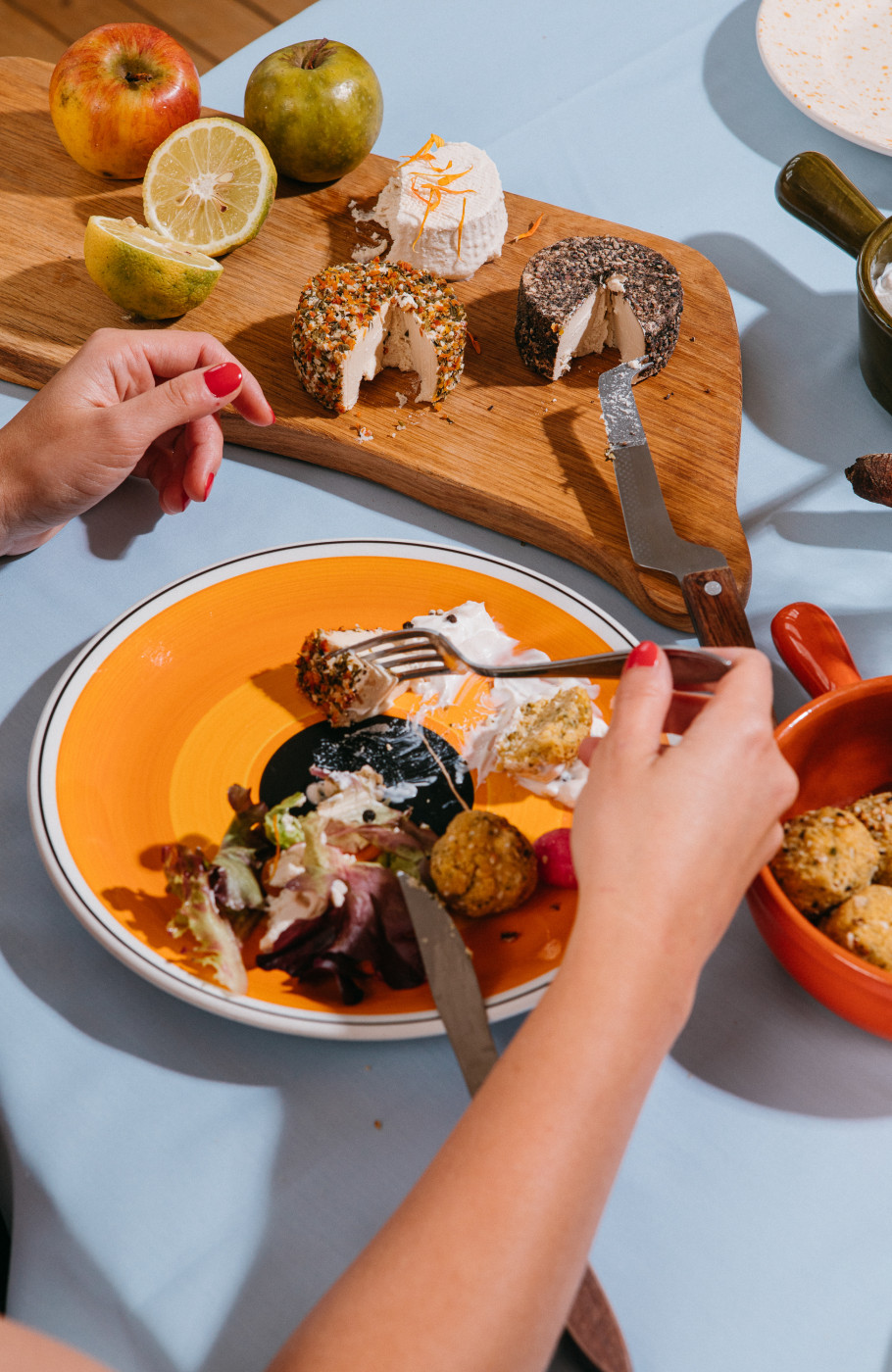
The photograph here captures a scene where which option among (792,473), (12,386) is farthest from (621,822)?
(12,386)

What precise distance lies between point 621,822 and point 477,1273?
1.00ft

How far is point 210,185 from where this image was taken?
155 cm

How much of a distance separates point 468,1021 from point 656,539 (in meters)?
0.64

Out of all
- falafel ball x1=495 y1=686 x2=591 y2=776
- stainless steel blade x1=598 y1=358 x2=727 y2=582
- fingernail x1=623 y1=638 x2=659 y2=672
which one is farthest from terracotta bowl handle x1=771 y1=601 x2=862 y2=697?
fingernail x1=623 y1=638 x2=659 y2=672

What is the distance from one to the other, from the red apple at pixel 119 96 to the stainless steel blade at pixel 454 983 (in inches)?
54.3

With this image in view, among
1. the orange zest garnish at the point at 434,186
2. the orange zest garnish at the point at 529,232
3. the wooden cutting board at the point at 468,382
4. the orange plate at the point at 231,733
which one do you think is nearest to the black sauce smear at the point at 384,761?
the orange plate at the point at 231,733

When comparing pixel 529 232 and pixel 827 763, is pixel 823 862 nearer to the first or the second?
pixel 827 763

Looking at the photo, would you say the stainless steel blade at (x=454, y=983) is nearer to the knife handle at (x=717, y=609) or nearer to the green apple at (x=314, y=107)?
the knife handle at (x=717, y=609)

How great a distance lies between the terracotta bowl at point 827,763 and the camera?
755 mm

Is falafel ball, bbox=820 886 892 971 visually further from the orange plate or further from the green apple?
the green apple

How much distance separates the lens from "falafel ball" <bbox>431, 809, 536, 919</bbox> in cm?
85

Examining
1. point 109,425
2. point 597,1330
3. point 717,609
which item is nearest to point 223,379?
point 109,425

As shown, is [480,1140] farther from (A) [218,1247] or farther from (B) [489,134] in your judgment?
(B) [489,134]

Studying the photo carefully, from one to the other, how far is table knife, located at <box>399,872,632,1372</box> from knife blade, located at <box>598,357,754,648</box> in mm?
464
